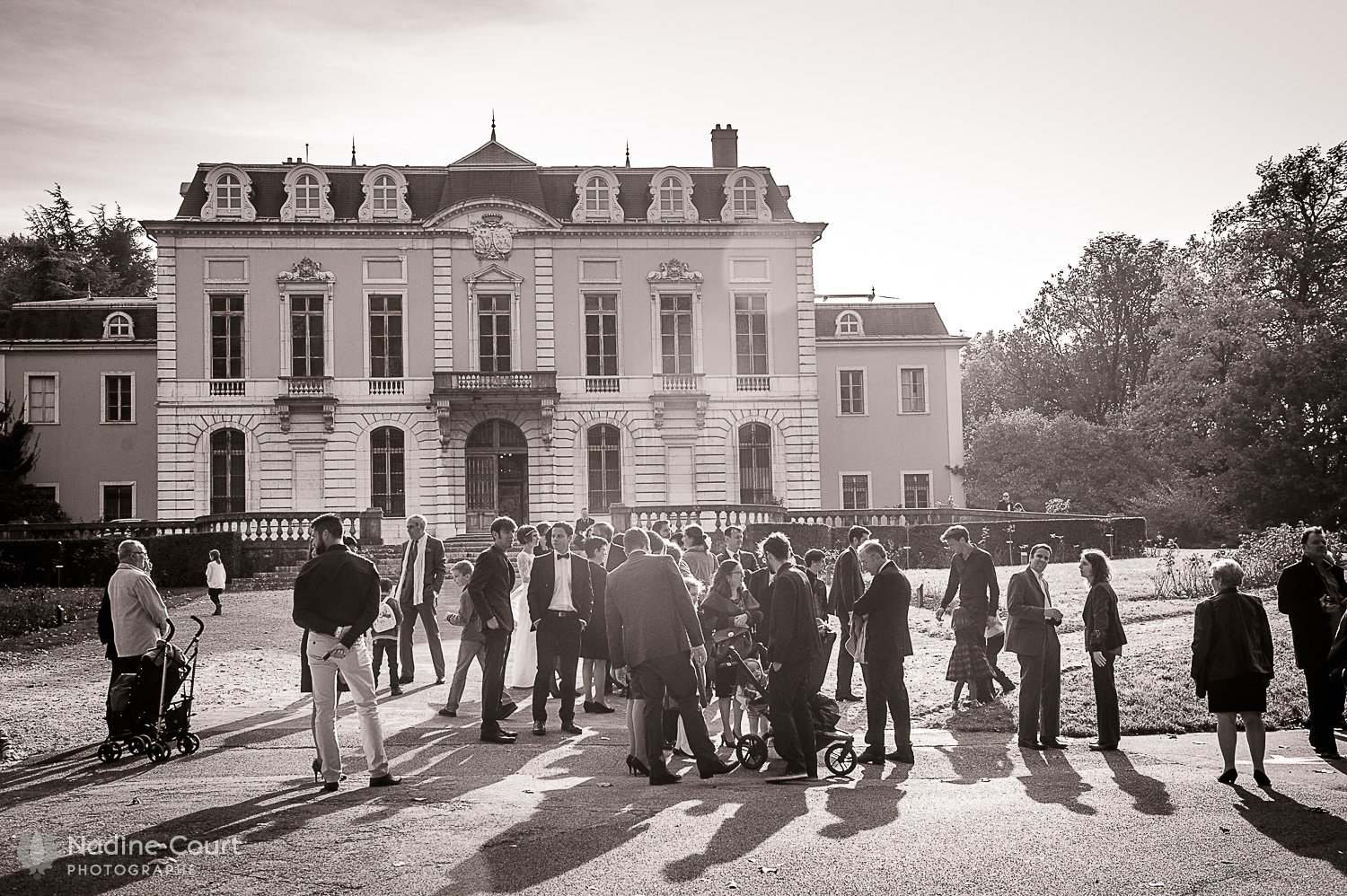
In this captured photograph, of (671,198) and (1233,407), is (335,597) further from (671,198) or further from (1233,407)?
(1233,407)

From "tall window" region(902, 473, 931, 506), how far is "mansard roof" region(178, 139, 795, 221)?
981 centimetres

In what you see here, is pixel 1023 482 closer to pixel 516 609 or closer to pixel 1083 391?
pixel 1083 391

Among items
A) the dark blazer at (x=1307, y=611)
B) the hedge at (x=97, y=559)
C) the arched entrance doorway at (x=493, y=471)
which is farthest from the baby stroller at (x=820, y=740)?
the arched entrance doorway at (x=493, y=471)

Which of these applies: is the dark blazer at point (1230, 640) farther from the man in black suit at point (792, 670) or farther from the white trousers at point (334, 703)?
the white trousers at point (334, 703)

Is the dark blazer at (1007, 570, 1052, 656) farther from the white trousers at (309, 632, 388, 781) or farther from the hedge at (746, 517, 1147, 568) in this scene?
the hedge at (746, 517, 1147, 568)

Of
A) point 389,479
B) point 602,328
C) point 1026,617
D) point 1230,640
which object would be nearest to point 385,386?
point 389,479

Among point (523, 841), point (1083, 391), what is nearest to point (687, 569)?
point (523, 841)

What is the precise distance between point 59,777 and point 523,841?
4.15 meters

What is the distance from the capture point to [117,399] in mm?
39469

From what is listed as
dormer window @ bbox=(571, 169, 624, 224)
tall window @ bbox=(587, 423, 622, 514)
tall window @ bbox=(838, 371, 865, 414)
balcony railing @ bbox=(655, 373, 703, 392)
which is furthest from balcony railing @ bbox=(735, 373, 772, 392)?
dormer window @ bbox=(571, 169, 624, 224)

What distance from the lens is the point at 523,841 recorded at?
7223 millimetres

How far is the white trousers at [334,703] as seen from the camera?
8.52 m

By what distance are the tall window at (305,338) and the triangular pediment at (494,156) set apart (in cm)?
642

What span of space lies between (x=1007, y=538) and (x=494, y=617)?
20276 mm
